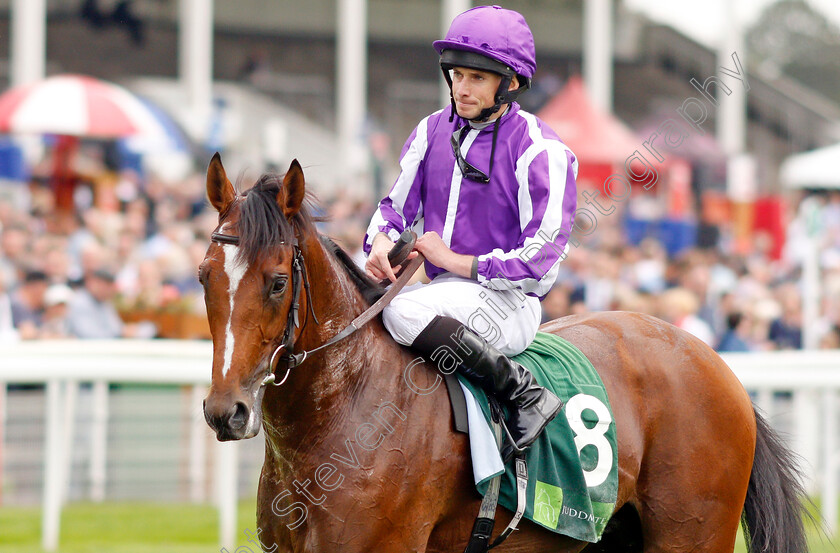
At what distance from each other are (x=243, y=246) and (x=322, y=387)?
1.75 ft

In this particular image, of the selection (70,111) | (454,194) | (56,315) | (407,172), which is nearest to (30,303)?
(56,315)

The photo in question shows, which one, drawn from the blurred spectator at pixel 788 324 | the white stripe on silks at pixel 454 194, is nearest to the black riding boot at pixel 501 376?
the white stripe on silks at pixel 454 194

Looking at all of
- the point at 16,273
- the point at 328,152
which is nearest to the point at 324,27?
the point at 328,152

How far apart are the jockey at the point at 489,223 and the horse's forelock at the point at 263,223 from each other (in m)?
0.55

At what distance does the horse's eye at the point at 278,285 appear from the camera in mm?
3062

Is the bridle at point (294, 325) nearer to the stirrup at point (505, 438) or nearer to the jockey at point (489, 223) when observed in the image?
the jockey at point (489, 223)

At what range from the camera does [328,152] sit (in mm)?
19266

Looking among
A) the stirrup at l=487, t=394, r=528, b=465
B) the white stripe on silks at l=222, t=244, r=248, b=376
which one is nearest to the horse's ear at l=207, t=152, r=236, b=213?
the white stripe on silks at l=222, t=244, r=248, b=376

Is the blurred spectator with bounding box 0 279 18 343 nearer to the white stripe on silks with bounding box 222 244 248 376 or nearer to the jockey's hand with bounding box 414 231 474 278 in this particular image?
the jockey's hand with bounding box 414 231 474 278

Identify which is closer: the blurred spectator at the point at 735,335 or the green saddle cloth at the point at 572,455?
the green saddle cloth at the point at 572,455

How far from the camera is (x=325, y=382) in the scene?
3.32 metres

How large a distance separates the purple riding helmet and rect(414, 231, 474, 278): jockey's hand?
460mm

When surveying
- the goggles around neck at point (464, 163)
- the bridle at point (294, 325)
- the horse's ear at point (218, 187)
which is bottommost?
the bridle at point (294, 325)

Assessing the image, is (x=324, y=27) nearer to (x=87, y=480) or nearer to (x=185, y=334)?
(x=185, y=334)
